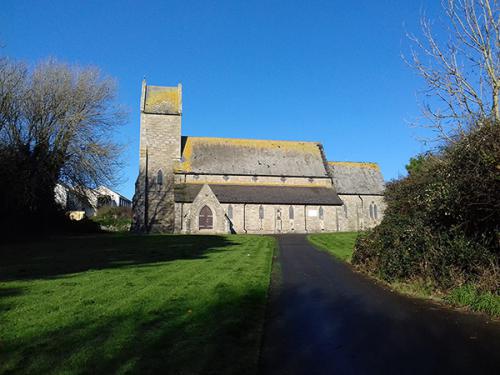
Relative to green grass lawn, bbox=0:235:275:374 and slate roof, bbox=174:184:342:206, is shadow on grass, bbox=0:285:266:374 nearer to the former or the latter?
green grass lawn, bbox=0:235:275:374

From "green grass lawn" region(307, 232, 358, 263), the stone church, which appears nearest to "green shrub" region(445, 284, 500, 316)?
"green grass lawn" region(307, 232, 358, 263)

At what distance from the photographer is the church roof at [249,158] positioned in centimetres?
5309

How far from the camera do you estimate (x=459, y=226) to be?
31.3 ft

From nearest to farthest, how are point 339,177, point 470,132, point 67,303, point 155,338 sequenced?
point 155,338 → point 67,303 → point 470,132 → point 339,177

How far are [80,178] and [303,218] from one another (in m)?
25.5

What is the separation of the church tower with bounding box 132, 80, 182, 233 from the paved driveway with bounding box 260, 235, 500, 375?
40501mm

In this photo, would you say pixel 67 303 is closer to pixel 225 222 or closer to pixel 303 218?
pixel 225 222

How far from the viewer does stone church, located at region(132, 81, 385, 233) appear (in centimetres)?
4902

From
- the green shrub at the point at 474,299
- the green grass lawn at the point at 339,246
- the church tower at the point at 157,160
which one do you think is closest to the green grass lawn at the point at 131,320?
the green shrub at the point at 474,299

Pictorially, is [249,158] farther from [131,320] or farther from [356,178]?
[131,320]

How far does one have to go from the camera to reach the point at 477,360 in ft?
17.9

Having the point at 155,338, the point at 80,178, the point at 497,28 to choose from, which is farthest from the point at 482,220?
the point at 80,178

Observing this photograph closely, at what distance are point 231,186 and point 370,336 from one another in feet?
150

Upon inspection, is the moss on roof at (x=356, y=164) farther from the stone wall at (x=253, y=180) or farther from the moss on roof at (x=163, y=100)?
the moss on roof at (x=163, y=100)
